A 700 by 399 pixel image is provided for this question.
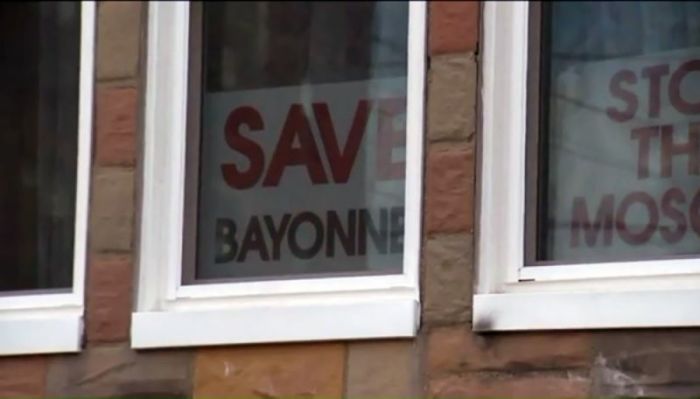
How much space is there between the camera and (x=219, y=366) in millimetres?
5574

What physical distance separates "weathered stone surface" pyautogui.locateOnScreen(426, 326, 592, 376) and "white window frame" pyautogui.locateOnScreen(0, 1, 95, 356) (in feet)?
4.11

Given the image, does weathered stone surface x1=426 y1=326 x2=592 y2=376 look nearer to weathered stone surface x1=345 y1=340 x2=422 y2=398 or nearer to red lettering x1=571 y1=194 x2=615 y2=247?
weathered stone surface x1=345 y1=340 x2=422 y2=398

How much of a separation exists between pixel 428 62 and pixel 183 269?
3.43 ft

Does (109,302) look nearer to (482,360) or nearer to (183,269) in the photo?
(183,269)

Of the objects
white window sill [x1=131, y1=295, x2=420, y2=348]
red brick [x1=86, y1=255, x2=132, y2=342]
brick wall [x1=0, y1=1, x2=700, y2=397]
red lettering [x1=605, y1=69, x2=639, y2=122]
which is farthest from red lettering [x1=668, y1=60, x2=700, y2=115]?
red brick [x1=86, y1=255, x2=132, y2=342]

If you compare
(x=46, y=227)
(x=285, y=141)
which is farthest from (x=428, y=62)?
(x=46, y=227)

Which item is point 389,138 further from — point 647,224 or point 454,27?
point 647,224

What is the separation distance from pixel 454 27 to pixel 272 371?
1.19 meters

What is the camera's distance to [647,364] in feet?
16.3

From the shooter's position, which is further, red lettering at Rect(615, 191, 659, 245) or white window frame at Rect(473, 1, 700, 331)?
red lettering at Rect(615, 191, 659, 245)

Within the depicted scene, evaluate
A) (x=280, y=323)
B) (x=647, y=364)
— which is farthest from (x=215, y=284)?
(x=647, y=364)

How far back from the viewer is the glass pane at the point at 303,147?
566 centimetres

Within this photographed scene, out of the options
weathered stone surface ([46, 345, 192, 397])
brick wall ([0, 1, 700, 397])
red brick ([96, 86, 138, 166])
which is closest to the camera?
brick wall ([0, 1, 700, 397])

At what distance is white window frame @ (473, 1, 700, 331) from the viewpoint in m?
4.97
